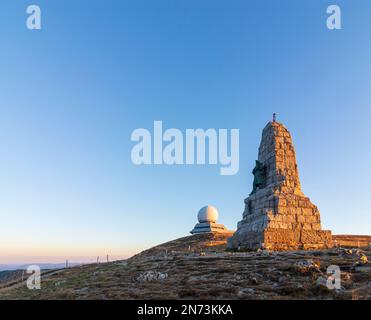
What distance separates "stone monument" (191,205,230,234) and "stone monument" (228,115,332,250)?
3690cm

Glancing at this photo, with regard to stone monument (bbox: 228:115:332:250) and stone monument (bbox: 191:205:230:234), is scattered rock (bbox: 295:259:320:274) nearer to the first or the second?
stone monument (bbox: 228:115:332:250)

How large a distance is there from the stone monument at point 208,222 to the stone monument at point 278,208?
36.9m

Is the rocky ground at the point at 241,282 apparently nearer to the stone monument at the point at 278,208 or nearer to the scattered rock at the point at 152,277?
the scattered rock at the point at 152,277

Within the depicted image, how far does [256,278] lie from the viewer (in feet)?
53.1

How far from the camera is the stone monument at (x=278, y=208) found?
30547 mm

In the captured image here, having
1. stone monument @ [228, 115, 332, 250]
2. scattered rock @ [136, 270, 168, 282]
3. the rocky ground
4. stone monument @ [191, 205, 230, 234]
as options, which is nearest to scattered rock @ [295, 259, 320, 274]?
the rocky ground

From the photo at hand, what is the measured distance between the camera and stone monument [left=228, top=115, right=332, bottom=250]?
3055cm

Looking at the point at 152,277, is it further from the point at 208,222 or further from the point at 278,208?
the point at 208,222

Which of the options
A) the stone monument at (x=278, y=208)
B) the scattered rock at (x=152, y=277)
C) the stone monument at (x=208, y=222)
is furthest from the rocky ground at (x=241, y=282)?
the stone monument at (x=208, y=222)

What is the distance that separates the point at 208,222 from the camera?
75.9 m

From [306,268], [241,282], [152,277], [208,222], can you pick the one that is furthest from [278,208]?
[208,222]

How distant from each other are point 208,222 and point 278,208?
45.5m
